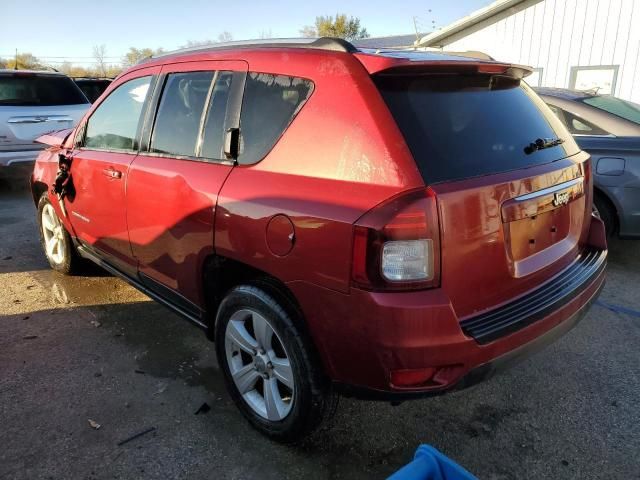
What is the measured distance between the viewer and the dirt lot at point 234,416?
238 cm

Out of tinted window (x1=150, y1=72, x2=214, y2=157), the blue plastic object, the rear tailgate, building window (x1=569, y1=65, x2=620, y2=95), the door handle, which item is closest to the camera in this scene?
the blue plastic object

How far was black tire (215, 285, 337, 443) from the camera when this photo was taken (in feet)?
7.25

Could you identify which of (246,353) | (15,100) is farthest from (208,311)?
(15,100)

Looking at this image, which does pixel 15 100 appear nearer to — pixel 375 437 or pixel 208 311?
pixel 208 311

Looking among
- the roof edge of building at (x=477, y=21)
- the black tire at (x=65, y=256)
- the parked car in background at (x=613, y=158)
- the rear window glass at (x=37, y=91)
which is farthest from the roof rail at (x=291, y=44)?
the roof edge of building at (x=477, y=21)

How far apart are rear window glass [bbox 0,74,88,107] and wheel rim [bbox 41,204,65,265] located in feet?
13.4

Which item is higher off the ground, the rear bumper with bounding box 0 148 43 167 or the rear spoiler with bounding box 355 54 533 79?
the rear spoiler with bounding box 355 54 533 79

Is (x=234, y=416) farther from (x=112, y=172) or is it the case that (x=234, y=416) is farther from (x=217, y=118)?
(x=112, y=172)

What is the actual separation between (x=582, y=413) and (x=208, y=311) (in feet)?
6.89

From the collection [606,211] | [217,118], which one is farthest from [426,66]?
[606,211]

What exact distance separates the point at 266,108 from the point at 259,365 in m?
1.24

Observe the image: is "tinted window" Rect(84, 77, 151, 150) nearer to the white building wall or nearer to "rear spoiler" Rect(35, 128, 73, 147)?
"rear spoiler" Rect(35, 128, 73, 147)

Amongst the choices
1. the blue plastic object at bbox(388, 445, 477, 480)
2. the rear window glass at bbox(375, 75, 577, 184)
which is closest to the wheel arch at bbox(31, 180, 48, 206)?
the rear window glass at bbox(375, 75, 577, 184)

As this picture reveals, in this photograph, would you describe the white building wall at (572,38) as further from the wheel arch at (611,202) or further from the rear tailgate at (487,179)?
the rear tailgate at (487,179)
